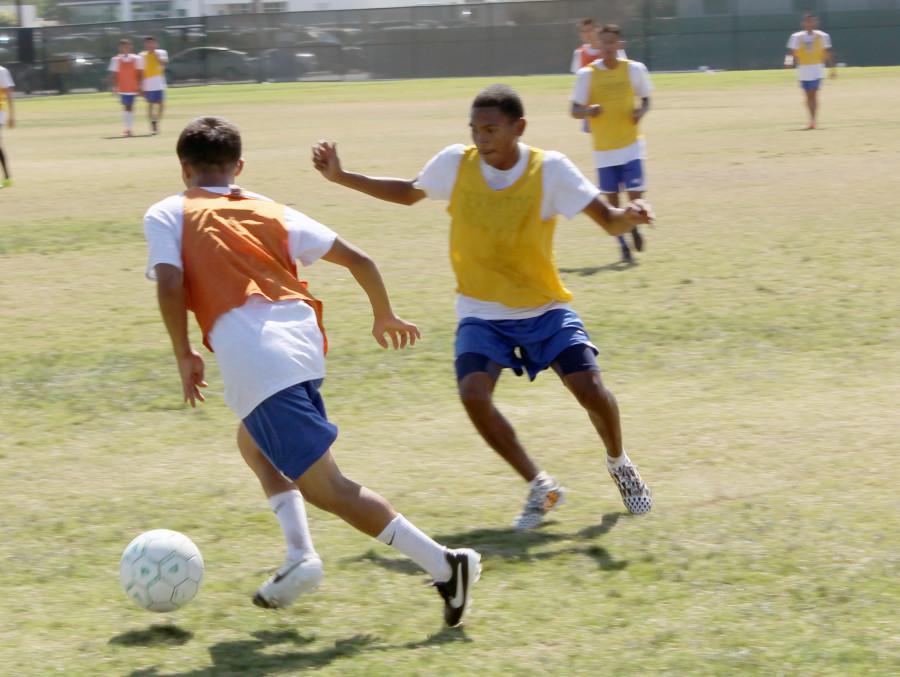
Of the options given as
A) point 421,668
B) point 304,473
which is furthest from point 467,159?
point 421,668

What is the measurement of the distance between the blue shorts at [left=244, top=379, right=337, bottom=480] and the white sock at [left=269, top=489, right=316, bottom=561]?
278mm

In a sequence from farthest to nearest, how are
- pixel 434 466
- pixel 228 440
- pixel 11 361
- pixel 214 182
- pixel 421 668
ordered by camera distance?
pixel 11 361 < pixel 228 440 < pixel 434 466 < pixel 214 182 < pixel 421 668

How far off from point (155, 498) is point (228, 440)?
43.1 inches

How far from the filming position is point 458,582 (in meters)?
4.66

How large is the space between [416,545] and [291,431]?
57 centimetres

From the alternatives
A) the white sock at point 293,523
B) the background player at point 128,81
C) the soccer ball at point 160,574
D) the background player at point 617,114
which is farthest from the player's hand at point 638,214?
the background player at point 128,81

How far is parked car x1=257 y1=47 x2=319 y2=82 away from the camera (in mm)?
53906

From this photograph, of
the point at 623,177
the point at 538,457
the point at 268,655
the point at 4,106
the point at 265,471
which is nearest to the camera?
the point at 268,655

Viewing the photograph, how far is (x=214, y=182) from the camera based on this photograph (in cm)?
488

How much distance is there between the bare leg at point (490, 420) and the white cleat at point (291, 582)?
1262 mm

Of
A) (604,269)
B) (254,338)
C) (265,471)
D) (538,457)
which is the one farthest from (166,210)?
(604,269)

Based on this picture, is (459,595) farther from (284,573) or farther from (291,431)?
(291,431)

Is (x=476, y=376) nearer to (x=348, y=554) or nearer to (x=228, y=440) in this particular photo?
(x=348, y=554)

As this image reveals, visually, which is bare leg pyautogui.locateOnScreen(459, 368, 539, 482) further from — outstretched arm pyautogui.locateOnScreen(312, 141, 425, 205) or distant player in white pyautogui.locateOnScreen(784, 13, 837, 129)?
distant player in white pyautogui.locateOnScreen(784, 13, 837, 129)
